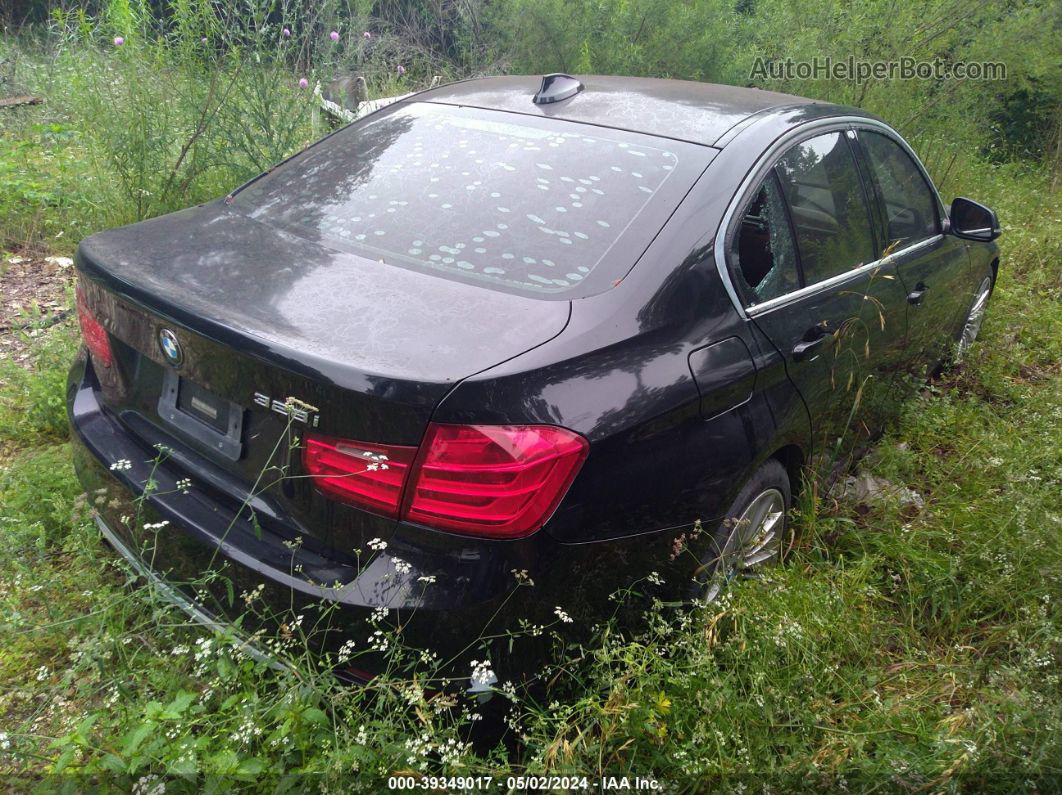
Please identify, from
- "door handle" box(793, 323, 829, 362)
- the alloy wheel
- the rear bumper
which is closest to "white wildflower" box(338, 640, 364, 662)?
the rear bumper

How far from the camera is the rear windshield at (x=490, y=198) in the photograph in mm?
→ 2096

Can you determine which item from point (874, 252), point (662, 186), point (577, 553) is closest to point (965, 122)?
point (874, 252)

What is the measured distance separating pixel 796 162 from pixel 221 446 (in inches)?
79.6

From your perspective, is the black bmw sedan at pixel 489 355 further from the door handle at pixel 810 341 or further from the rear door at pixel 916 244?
the rear door at pixel 916 244

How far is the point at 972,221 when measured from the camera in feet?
12.0

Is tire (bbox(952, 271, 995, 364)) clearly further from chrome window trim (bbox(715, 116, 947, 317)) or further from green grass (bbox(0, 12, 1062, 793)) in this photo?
chrome window trim (bbox(715, 116, 947, 317))

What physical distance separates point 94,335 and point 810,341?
219 centimetres

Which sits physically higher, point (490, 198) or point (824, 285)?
point (490, 198)

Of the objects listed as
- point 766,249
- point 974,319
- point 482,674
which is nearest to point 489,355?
point 482,674

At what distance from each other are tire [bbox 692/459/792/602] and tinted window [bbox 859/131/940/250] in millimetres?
1147

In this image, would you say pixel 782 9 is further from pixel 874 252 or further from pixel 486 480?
pixel 486 480

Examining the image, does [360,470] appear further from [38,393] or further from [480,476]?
[38,393]

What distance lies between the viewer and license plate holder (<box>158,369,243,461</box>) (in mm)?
1869

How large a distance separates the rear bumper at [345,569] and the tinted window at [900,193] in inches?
78.4
